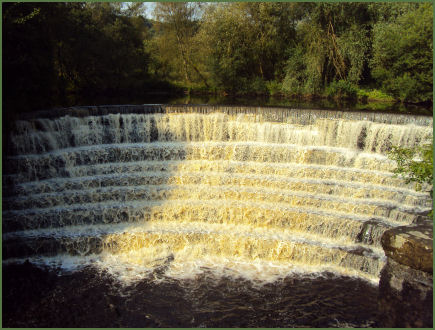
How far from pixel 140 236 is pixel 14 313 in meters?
3.36

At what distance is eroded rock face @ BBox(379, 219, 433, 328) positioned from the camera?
7.45m

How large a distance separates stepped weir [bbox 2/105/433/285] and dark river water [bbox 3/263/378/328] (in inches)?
16.8

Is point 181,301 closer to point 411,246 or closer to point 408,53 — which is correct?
point 411,246

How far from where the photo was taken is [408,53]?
862 inches

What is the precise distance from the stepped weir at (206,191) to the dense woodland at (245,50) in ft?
20.9

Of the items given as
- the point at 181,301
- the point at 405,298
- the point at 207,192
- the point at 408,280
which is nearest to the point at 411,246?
the point at 408,280

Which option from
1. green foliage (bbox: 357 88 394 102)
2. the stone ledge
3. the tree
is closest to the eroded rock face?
the stone ledge

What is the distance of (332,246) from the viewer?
9664 mm

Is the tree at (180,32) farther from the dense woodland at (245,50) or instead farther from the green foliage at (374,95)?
the green foliage at (374,95)

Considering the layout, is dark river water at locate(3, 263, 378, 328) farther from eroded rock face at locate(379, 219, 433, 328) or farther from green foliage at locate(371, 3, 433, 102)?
green foliage at locate(371, 3, 433, 102)

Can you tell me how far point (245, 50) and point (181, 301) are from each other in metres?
23.3

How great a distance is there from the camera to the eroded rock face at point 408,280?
745 cm

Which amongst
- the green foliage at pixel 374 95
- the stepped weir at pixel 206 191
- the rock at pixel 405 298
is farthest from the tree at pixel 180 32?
the rock at pixel 405 298

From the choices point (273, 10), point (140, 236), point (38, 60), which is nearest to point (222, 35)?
point (273, 10)
